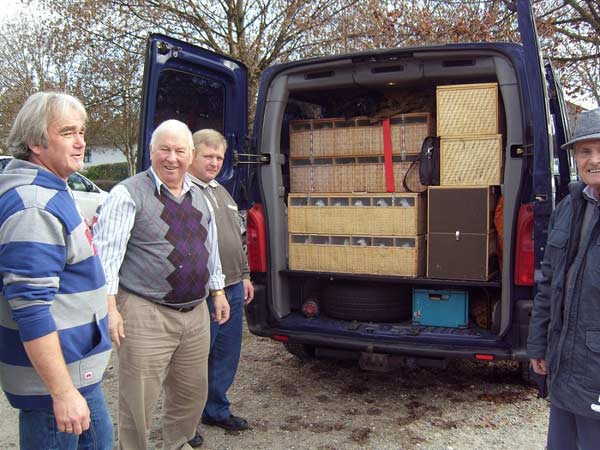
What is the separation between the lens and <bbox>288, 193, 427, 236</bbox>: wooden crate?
3.82m

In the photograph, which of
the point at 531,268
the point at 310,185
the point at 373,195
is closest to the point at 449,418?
the point at 531,268

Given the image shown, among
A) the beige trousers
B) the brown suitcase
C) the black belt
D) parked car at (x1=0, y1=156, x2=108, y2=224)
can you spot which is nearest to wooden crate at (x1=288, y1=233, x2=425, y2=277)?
the brown suitcase

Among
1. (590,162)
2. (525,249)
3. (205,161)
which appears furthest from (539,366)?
(205,161)

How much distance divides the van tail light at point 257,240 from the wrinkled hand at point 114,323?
5.35 ft

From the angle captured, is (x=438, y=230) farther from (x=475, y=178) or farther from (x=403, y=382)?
(x=403, y=382)

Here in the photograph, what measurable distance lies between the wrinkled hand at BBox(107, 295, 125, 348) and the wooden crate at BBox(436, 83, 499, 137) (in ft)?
7.82

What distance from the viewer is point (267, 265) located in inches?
158

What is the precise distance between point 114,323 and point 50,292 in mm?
712

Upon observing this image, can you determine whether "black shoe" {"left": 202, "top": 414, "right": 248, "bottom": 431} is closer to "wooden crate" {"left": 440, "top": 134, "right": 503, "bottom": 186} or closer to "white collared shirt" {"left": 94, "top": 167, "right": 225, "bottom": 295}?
"white collared shirt" {"left": 94, "top": 167, "right": 225, "bottom": 295}

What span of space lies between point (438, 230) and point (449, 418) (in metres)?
1.20

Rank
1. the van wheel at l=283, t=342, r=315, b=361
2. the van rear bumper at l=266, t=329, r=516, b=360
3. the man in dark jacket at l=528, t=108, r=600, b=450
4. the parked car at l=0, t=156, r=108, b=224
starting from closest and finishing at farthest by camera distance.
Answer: the man in dark jacket at l=528, t=108, r=600, b=450, the van rear bumper at l=266, t=329, r=516, b=360, the van wheel at l=283, t=342, r=315, b=361, the parked car at l=0, t=156, r=108, b=224

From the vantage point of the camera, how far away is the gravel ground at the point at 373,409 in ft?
10.9

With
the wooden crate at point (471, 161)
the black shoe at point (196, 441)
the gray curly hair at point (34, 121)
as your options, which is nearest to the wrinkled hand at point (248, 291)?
the black shoe at point (196, 441)

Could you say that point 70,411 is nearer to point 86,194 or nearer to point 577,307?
point 577,307
